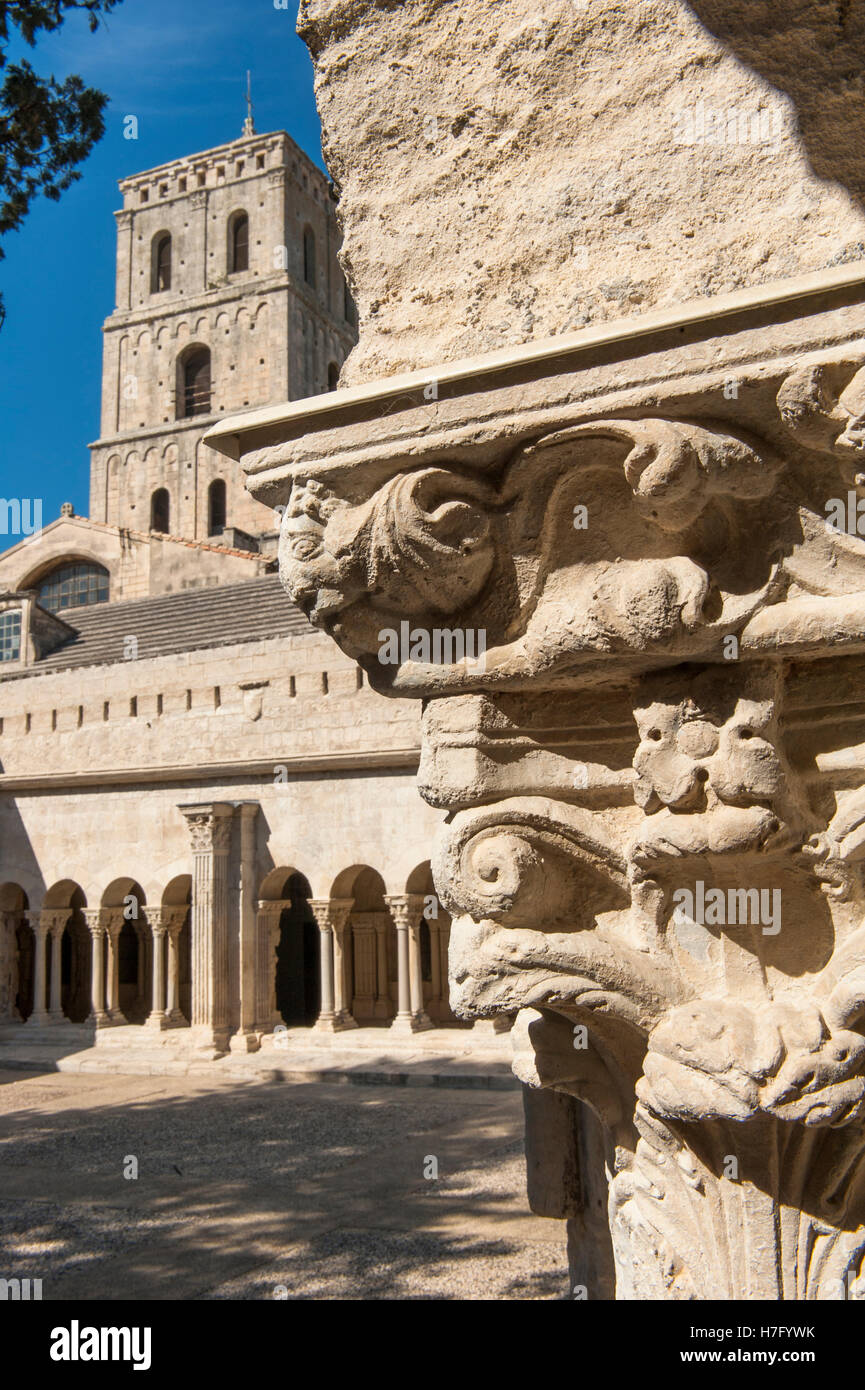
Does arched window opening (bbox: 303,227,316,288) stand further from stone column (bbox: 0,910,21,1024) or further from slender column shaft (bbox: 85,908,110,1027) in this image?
slender column shaft (bbox: 85,908,110,1027)

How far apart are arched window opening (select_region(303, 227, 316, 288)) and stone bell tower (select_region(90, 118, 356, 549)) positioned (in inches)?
1.8

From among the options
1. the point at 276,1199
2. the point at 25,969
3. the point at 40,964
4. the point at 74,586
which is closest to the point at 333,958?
the point at 40,964

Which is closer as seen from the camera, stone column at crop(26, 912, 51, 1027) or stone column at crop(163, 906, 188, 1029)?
stone column at crop(163, 906, 188, 1029)

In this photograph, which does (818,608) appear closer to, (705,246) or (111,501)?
(705,246)

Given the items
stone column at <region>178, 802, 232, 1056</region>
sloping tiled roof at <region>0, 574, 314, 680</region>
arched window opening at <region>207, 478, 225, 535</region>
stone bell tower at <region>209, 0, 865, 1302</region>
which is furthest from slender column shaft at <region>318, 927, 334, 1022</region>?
arched window opening at <region>207, 478, 225, 535</region>

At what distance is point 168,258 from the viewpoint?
37.7 meters

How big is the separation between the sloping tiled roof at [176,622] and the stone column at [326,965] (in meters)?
4.49

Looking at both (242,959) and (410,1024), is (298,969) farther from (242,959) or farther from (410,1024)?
(410,1024)

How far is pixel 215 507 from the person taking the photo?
35.0m

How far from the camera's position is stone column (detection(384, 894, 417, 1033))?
1277 centimetres

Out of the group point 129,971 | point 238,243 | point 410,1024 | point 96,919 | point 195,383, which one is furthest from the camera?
point 195,383

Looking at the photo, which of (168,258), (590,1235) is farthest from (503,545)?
(168,258)

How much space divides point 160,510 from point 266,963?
84.2ft

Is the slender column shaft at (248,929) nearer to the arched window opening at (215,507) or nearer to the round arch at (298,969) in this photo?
the round arch at (298,969)
